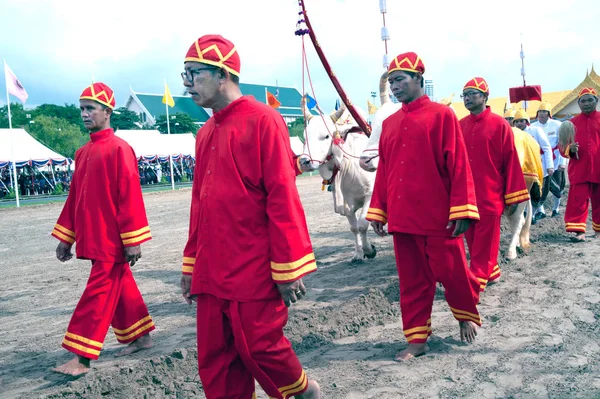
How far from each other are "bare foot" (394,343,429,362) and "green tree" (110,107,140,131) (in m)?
49.7

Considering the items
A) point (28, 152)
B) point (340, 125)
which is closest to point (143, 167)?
point (28, 152)

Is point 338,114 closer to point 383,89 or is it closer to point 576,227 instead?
point 383,89

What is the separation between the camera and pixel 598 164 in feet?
28.1

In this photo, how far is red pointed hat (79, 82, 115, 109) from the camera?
15.7 ft

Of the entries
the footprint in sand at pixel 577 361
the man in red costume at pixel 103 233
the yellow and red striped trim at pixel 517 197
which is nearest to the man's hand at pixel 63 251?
the man in red costume at pixel 103 233

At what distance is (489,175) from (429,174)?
6.75ft

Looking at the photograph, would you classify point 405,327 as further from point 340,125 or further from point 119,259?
point 340,125

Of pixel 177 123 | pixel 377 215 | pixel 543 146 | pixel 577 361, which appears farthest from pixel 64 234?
pixel 177 123

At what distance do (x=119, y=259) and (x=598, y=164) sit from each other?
7.18 m

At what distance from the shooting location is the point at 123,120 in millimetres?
52031

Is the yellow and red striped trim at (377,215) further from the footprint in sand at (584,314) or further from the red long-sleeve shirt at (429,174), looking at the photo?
the footprint in sand at (584,314)

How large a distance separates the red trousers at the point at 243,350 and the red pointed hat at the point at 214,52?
1.23 m

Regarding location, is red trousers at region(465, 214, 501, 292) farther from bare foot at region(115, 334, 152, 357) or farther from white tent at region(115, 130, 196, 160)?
white tent at region(115, 130, 196, 160)

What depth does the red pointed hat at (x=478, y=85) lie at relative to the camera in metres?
6.02
